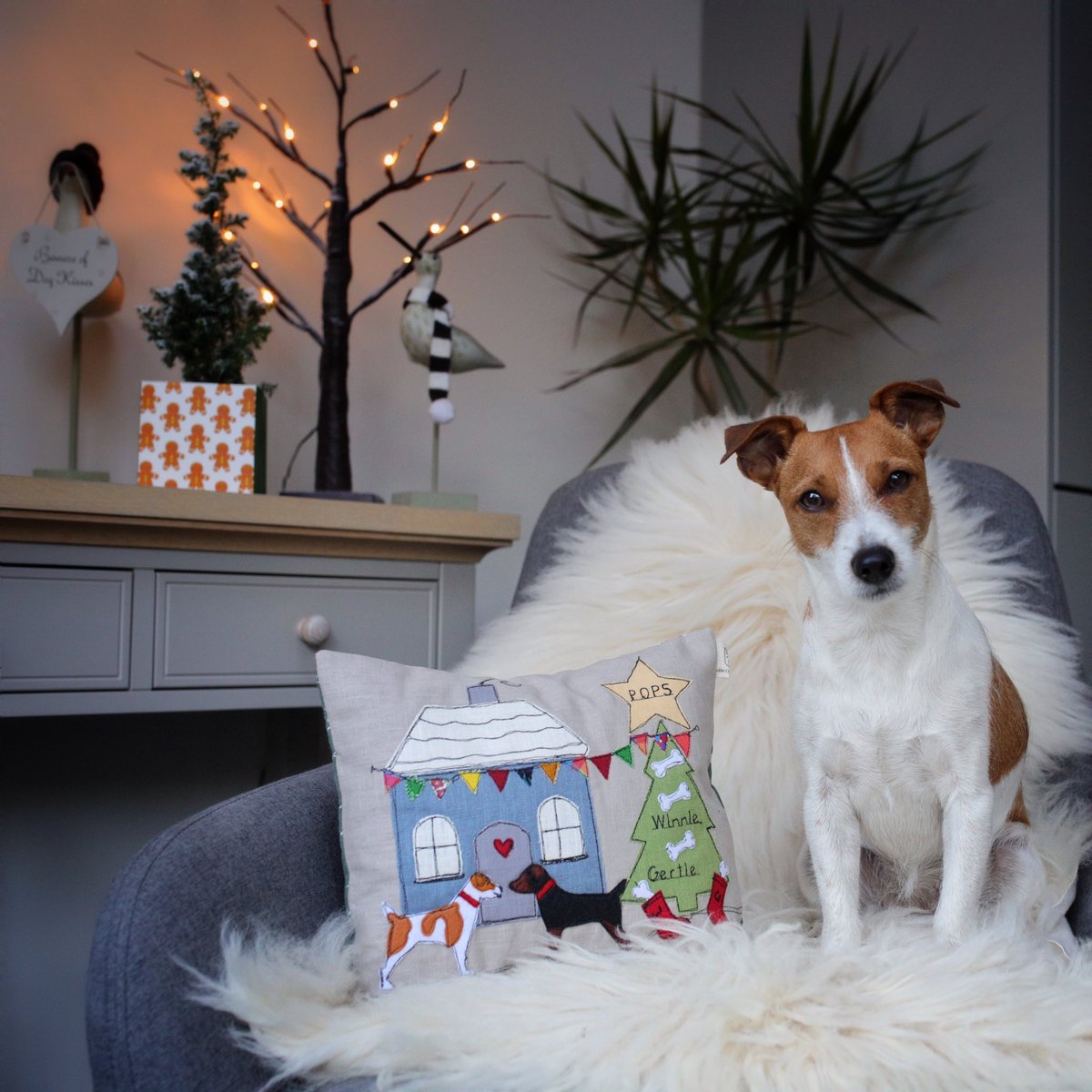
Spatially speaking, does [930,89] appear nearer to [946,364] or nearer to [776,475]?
[946,364]

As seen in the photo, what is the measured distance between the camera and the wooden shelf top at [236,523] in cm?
117

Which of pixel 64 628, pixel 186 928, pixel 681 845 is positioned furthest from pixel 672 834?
pixel 64 628

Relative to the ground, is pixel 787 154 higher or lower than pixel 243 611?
higher

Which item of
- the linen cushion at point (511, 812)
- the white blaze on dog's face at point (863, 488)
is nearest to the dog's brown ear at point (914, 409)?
the white blaze on dog's face at point (863, 488)

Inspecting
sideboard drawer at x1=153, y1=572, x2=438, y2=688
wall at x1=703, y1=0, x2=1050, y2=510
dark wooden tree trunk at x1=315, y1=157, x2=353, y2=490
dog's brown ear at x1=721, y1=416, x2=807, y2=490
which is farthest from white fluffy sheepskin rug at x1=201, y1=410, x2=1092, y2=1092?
wall at x1=703, y1=0, x2=1050, y2=510

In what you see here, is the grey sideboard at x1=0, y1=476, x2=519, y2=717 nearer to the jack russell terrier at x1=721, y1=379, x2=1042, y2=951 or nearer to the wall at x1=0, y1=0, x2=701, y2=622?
the wall at x1=0, y1=0, x2=701, y2=622

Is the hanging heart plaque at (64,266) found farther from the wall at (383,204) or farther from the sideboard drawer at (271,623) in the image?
the sideboard drawer at (271,623)

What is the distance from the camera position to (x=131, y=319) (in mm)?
1736

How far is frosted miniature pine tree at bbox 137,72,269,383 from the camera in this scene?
1.46m

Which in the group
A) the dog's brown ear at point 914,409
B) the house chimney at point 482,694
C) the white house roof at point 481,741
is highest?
the dog's brown ear at point 914,409

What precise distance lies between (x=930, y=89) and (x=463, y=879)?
1883 millimetres

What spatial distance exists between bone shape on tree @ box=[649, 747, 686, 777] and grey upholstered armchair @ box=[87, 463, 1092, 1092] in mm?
288

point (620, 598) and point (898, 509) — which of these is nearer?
point (898, 509)

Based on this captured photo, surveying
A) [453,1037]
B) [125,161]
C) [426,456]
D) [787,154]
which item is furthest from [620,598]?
[787,154]
